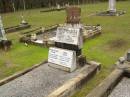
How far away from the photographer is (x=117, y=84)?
7793mm

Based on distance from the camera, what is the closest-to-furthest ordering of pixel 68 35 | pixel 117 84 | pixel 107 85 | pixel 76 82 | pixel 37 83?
pixel 107 85 → pixel 76 82 → pixel 117 84 → pixel 37 83 → pixel 68 35


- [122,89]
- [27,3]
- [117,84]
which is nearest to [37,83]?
[117,84]

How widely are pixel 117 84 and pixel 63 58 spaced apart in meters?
2.44

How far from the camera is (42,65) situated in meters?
9.88

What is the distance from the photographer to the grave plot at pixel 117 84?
6795 mm

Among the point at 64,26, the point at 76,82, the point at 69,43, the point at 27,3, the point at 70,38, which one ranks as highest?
the point at 27,3

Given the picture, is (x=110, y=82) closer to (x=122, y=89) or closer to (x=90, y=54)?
(x=122, y=89)

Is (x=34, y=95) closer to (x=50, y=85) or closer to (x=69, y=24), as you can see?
(x=50, y=85)

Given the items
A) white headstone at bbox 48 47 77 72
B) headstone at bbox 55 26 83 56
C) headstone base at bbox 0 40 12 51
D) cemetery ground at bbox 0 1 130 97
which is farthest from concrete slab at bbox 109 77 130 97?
headstone base at bbox 0 40 12 51

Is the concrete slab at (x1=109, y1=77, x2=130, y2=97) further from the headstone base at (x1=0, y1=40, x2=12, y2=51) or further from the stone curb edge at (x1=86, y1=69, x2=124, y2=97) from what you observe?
the headstone base at (x1=0, y1=40, x2=12, y2=51)

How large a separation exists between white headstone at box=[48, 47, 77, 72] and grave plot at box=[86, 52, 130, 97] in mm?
1724

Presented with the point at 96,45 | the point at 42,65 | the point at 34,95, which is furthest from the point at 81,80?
the point at 96,45

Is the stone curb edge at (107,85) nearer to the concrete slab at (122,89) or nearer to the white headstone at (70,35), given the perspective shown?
the concrete slab at (122,89)

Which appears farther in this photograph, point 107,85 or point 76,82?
point 76,82
